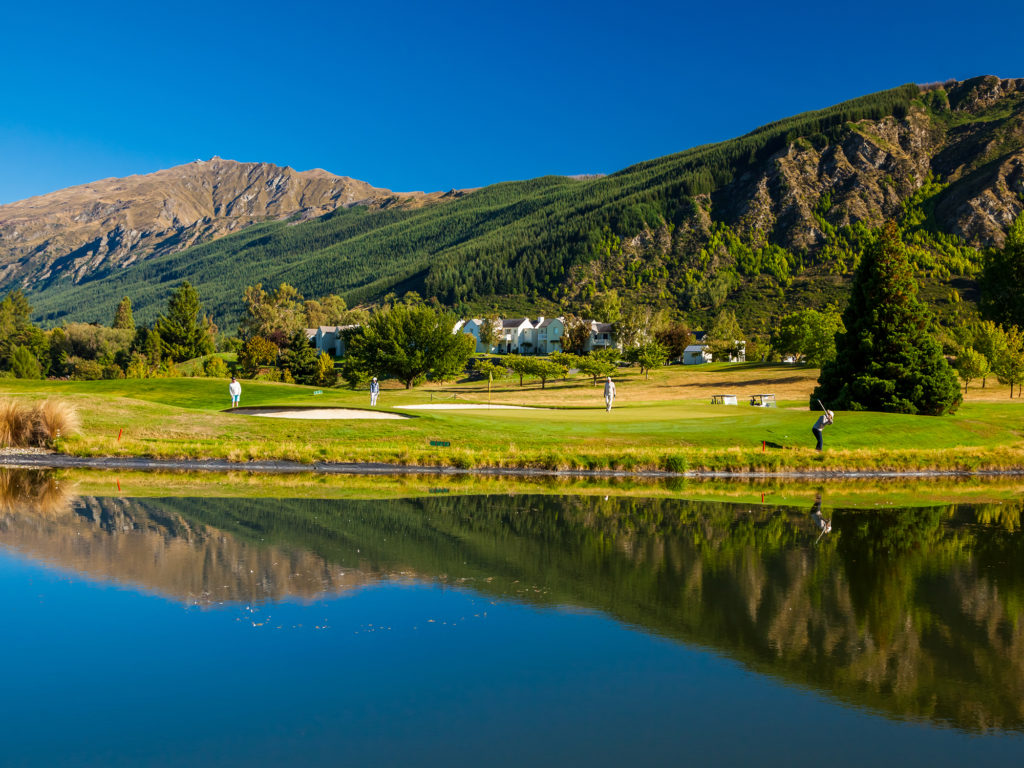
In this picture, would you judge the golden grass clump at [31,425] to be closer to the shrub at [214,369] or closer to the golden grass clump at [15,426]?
the golden grass clump at [15,426]

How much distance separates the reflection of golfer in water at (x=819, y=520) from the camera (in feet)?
62.3

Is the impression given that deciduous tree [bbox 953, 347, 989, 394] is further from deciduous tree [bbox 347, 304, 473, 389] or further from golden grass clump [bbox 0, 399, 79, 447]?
golden grass clump [bbox 0, 399, 79, 447]

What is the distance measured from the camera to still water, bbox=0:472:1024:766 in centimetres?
817

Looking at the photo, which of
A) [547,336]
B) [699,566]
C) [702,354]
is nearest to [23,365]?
[547,336]

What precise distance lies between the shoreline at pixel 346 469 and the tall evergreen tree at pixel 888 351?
1044 cm

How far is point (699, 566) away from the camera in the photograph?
15.1 meters

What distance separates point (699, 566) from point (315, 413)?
85.4ft

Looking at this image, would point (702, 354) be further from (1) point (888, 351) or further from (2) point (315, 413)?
(2) point (315, 413)

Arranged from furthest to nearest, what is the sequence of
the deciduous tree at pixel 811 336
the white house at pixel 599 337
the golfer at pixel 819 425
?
the white house at pixel 599 337, the deciduous tree at pixel 811 336, the golfer at pixel 819 425

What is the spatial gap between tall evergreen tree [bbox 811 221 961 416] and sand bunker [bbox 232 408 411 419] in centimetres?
2190

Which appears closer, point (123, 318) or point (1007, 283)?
point (1007, 283)

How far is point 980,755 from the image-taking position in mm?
7910

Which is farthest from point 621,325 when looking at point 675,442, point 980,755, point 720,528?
point 980,755

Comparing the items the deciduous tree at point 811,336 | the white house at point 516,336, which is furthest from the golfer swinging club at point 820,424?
the white house at point 516,336
